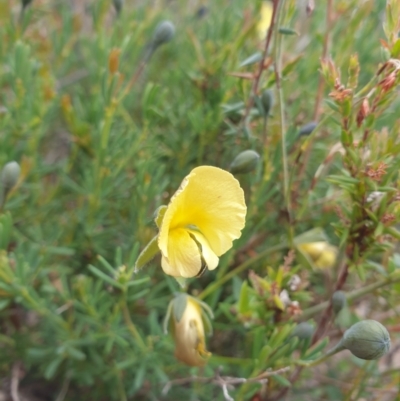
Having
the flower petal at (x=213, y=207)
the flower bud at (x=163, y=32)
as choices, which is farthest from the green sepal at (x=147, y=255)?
the flower bud at (x=163, y=32)

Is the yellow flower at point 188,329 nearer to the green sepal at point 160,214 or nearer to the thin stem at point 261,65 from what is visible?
the green sepal at point 160,214

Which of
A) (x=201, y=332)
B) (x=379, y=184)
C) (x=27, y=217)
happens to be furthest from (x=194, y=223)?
(x=27, y=217)

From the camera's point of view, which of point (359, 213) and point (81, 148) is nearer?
point (359, 213)

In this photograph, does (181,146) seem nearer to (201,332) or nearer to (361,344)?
(201,332)

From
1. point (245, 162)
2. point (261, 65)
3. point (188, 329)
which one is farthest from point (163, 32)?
point (188, 329)

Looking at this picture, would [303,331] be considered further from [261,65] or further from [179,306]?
[261,65]
